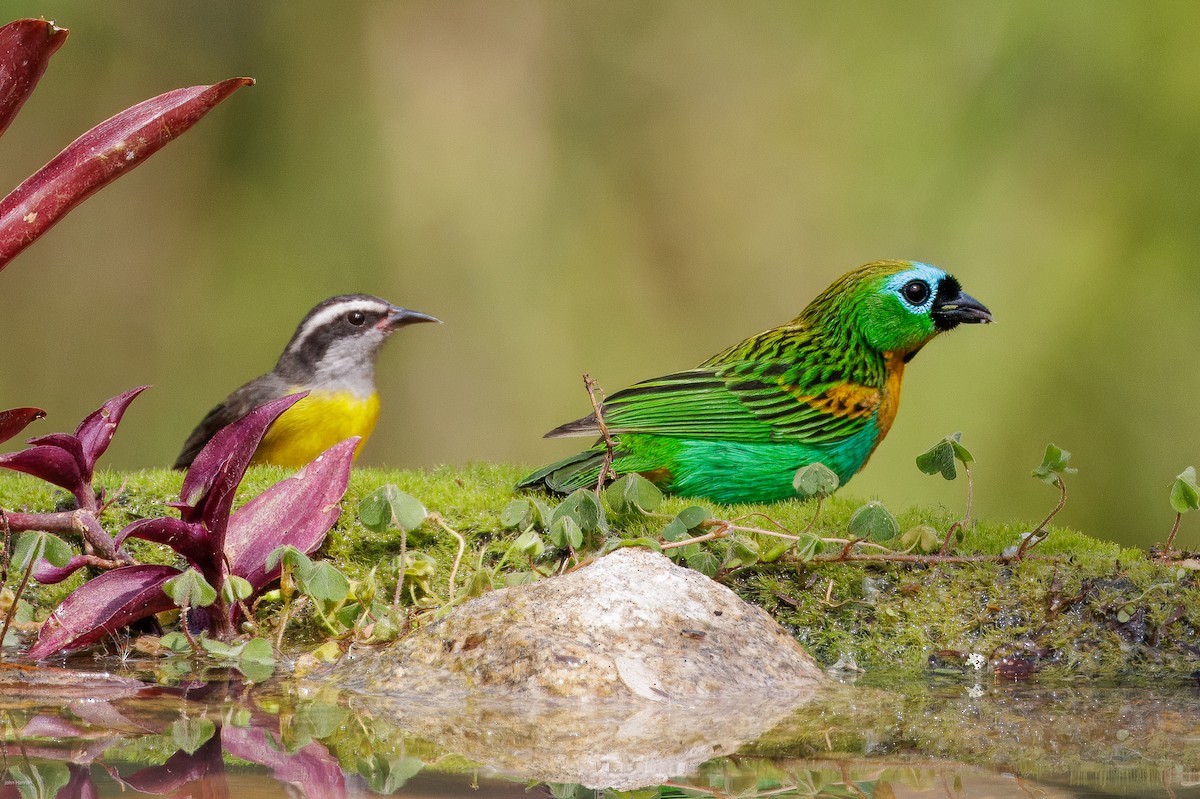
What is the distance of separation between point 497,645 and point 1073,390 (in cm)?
588

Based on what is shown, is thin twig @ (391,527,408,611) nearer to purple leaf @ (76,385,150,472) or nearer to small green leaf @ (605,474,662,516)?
small green leaf @ (605,474,662,516)

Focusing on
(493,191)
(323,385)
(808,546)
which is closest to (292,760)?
(808,546)

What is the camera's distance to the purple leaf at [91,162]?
3102 millimetres

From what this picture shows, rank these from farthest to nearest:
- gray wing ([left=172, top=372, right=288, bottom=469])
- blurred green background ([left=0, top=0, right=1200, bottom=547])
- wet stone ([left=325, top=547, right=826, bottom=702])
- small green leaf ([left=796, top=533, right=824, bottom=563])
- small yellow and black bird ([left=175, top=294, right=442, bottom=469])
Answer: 1. blurred green background ([left=0, top=0, right=1200, bottom=547])
2. gray wing ([left=172, top=372, right=288, bottom=469])
3. small yellow and black bird ([left=175, top=294, right=442, bottom=469])
4. small green leaf ([left=796, top=533, right=824, bottom=563])
5. wet stone ([left=325, top=547, right=826, bottom=702])

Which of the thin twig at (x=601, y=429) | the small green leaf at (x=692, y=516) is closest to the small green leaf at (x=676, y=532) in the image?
the small green leaf at (x=692, y=516)

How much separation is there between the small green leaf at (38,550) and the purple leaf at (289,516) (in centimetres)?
39

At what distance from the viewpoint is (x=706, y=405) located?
438 cm

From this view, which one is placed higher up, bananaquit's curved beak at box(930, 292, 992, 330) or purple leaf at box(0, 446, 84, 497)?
bananaquit's curved beak at box(930, 292, 992, 330)

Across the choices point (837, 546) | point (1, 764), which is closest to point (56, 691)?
point (1, 764)

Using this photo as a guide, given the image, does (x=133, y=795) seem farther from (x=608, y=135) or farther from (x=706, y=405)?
(x=608, y=135)

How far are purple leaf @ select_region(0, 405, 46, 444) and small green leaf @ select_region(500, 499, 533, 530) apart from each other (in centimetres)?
121

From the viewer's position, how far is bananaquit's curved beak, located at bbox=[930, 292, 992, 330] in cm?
457

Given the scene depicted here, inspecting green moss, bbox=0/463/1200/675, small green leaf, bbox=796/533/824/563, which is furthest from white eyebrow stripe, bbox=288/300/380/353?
small green leaf, bbox=796/533/824/563

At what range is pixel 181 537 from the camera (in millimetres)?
2977
